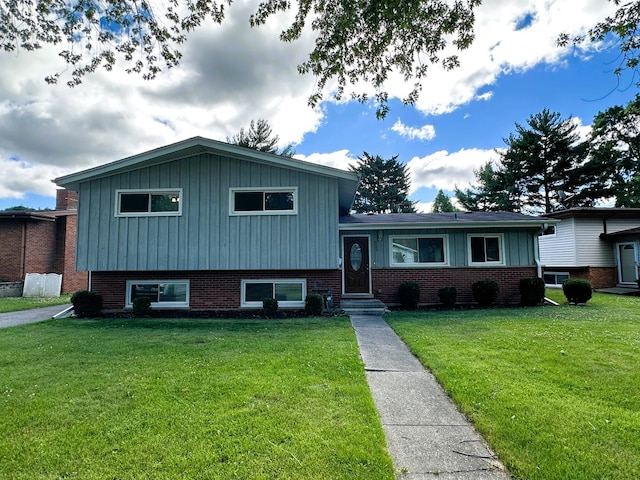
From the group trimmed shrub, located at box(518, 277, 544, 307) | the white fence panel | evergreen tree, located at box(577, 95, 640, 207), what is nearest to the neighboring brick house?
the white fence panel

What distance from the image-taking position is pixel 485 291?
36.4 feet

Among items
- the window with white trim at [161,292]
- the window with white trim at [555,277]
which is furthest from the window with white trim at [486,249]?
the window with white trim at [161,292]

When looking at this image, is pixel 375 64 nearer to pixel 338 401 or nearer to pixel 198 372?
pixel 338 401

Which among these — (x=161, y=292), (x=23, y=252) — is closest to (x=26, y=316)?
(x=161, y=292)

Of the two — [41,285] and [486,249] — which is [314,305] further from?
[41,285]

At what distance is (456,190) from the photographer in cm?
3456

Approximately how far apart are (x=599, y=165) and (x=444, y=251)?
2209 centimetres

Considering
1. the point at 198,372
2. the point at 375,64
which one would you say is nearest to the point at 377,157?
the point at 375,64

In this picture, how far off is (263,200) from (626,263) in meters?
17.5

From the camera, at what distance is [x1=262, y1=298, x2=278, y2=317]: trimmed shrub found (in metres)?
10.1

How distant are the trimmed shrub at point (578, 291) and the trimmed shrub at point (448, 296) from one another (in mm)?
3911

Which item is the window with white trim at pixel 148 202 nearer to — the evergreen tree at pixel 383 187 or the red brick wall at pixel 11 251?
the red brick wall at pixel 11 251

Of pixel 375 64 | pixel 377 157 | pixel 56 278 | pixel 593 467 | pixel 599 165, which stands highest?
pixel 377 157

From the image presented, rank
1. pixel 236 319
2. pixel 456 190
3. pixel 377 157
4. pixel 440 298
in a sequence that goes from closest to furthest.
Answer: pixel 236 319 → pixel 440 298 → pixel 456 190 → pixel 377 157
